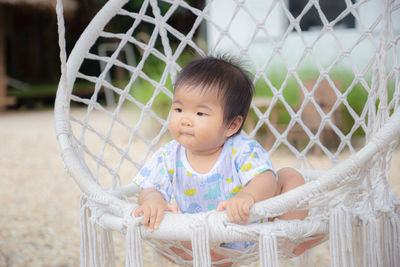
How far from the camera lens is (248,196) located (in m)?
1.01

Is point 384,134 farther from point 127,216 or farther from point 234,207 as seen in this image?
point 127,216

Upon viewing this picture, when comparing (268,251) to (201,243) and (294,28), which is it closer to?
(201,243)

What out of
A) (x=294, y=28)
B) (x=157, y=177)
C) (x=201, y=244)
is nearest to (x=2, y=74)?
(x=294, y=28)

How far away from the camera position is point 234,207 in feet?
3.12

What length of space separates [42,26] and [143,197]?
11017 mm

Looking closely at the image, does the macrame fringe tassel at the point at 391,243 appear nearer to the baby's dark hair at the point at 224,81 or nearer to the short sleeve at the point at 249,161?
the short sleeve at the point at 249,161

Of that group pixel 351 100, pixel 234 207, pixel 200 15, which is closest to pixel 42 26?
pixel 351 100

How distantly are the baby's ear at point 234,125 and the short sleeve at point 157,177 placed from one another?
0.19m

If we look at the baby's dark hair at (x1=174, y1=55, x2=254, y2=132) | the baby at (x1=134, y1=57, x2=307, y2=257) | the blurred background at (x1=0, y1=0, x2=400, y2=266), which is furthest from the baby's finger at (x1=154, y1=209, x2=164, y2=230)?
the blurred background at (x1=0, y1=0, x2=400, y2=266)

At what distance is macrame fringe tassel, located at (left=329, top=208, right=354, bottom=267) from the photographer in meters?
0.96

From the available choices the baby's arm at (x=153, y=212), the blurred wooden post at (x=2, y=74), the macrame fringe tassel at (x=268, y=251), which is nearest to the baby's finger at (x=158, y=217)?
the baby's arm at (x=153, y=212)

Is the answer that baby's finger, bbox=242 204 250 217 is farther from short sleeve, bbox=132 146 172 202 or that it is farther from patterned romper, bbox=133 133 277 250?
short sleeve, bbox=132 146 172 202

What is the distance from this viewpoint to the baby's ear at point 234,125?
125 centimetres

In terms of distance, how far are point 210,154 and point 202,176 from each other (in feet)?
0.23
